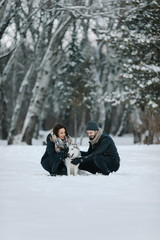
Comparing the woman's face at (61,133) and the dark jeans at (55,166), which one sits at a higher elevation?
the woman's face at (61,133)

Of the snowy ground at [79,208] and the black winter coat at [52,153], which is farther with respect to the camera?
the black winter coat at [52,153]

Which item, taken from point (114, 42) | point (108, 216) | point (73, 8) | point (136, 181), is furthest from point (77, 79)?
point (108, 216)

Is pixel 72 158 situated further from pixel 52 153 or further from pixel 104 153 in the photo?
pixel 104 153

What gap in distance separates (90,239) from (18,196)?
2071 mm

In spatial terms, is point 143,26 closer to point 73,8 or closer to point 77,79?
point 73,8

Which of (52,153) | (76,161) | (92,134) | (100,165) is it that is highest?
(92,134)

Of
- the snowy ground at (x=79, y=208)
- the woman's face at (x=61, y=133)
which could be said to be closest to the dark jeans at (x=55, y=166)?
the snowy ground at (x=79, y=208)

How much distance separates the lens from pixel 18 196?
16.7 ft

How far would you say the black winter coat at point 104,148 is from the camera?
23.5 ft

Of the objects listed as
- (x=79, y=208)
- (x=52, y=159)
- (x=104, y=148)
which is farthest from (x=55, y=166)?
(x=79, y=208)

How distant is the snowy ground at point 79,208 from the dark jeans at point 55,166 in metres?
0.26

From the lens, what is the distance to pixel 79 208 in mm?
4320

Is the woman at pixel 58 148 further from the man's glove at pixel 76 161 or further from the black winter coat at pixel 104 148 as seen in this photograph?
the black winter coat at pixel 104 148

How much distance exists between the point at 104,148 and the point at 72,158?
2.05 feet
